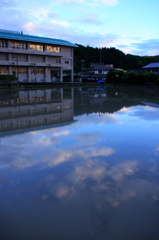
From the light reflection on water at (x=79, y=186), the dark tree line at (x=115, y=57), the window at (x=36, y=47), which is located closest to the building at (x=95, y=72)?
the dark tree line at (x=115, y=57)

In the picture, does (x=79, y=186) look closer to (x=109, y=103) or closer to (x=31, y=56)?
(x=109, y=103)

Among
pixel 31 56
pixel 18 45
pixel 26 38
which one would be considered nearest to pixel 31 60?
pixel 31 56

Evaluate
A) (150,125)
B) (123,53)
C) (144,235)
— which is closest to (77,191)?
(144,235)

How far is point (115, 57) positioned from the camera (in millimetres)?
92750

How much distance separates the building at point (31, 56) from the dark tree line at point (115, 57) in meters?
34.5

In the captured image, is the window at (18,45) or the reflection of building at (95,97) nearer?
the reflection of building at (95,97)

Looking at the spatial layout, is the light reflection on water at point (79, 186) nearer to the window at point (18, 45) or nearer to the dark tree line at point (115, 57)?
the window at point (18, 45)

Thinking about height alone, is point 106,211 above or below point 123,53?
below

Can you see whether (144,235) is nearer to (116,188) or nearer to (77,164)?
(116,188)

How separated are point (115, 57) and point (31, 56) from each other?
184ft

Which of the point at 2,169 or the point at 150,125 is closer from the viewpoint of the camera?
the point at 2,169

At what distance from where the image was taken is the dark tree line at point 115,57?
8475cm

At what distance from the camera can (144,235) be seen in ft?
8.29

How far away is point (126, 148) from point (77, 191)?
2490 mm
